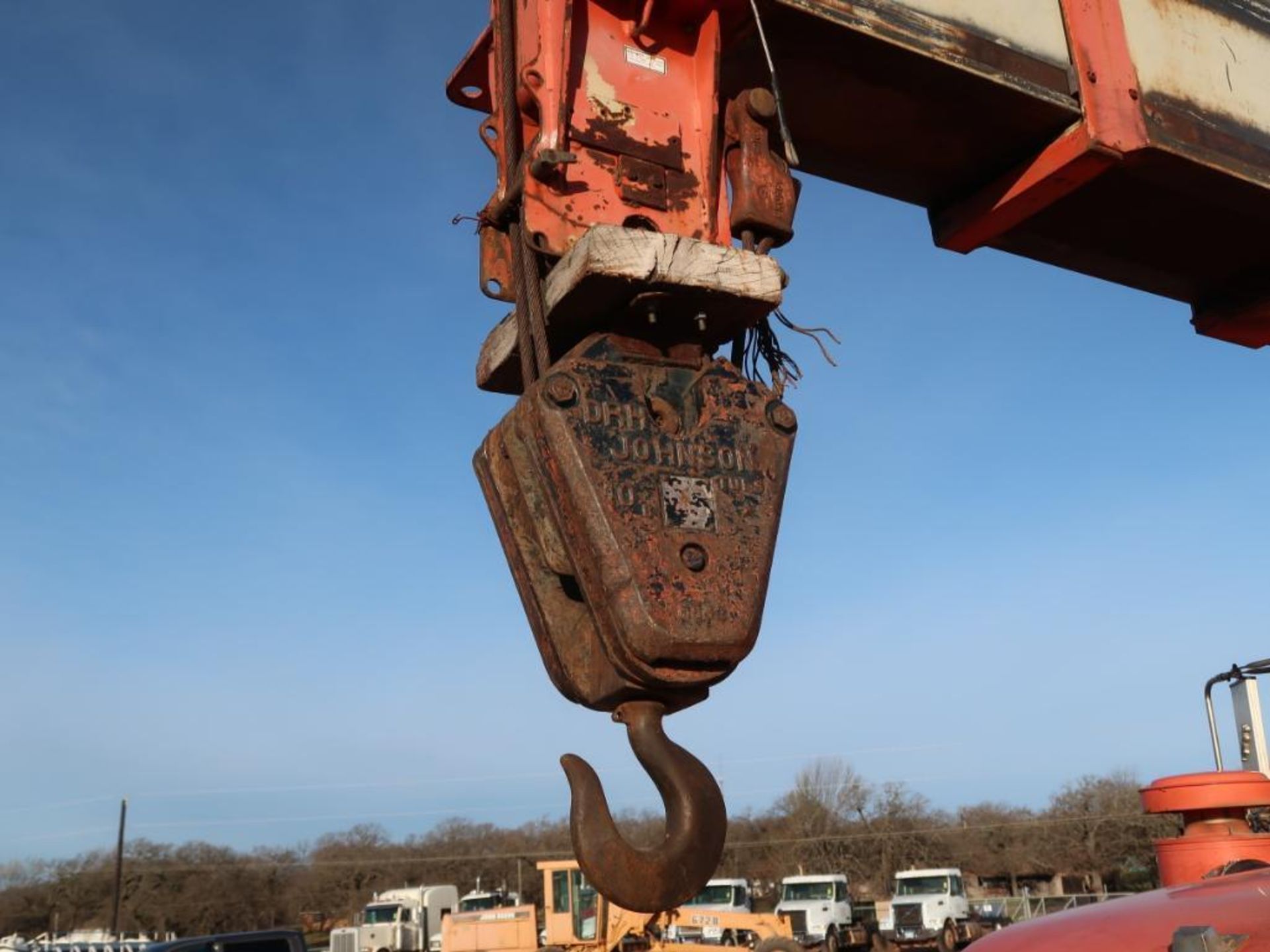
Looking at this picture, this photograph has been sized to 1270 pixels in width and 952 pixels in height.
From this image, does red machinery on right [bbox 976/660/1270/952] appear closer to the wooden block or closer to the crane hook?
the crane hook

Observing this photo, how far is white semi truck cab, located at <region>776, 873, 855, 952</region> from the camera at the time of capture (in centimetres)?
2259

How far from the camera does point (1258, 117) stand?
3.78 m

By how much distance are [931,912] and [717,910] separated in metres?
4.62

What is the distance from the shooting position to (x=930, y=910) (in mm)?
22562

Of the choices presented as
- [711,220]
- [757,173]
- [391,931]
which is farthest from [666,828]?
[391,931]

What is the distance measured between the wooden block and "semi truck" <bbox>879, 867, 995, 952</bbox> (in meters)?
21.3

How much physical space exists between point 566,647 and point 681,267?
0.71 m

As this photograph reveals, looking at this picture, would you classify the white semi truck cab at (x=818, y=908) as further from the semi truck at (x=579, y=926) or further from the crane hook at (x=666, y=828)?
the crane hook at (x=666, y=828)

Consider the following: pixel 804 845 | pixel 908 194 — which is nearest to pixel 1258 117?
pixel 908 194

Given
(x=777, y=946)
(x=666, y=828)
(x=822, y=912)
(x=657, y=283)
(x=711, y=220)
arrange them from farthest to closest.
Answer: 1. (x=822, y=912)
2. (x=777, y=946)
3. (x=711, y=220)
4. (x=657, y=283)
5. (x=666, y=828)

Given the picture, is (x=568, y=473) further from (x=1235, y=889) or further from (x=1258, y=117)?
(x=1258, y=117)

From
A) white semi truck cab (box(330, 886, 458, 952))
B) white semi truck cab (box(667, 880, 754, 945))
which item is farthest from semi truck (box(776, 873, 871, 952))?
white semi truck cab (box(330, 886, 458, 952))

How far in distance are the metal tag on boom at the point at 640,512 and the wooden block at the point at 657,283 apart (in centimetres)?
7

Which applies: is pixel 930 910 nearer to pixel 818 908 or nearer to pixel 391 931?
pixel 818 908
